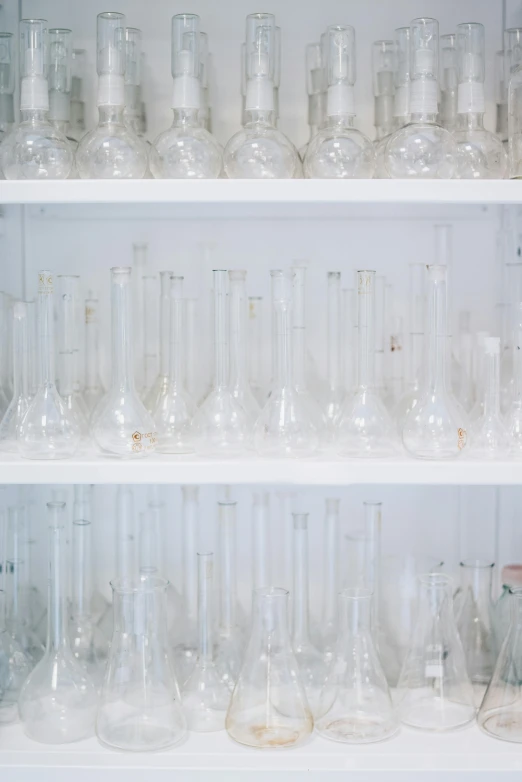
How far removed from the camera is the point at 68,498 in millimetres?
1554

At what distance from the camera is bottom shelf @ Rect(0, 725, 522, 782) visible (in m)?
1.21

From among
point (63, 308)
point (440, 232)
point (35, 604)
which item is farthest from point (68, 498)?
point (440, 232)

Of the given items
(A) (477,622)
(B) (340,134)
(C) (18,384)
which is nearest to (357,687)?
(A) (477,622)

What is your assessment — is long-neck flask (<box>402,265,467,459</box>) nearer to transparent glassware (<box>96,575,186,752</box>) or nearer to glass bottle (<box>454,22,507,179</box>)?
glass bottle (<box>454,22,507,179</box>)

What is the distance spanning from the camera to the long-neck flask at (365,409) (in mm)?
1282

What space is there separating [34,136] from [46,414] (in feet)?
1.18

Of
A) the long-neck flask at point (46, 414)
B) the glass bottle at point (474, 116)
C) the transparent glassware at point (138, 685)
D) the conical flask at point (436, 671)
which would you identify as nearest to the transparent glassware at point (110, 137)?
the long-neck flask at point (46, 414)

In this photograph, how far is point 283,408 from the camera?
128 centimetres

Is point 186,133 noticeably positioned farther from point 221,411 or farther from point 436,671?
point 436,671

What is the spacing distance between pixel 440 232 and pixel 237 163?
40cm

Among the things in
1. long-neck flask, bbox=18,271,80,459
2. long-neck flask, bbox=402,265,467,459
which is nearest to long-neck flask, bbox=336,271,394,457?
long-neck flask, bbox=402,265,467,459

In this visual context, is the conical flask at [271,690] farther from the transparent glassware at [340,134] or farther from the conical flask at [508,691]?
the transparent glassware at [340,134]

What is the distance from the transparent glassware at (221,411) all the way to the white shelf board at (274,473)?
0.22 ft

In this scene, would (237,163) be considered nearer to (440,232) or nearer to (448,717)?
(440,232)
